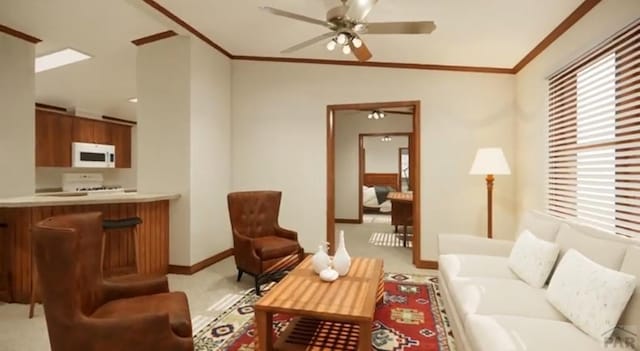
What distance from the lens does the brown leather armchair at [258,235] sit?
11.3 feet

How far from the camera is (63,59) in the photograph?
14.9 feet

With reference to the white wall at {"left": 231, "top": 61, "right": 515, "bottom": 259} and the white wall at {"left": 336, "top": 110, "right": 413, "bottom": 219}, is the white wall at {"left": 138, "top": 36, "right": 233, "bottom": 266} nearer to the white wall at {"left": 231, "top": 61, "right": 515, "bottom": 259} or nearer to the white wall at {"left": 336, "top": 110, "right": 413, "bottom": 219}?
the white wall at {"left": 231, "top": 61, "right": 515, "bottom": 259}

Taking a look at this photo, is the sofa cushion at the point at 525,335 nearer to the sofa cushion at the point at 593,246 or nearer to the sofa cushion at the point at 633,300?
the sofa cushion at the point at 633,300

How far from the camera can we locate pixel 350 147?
8.11 meters

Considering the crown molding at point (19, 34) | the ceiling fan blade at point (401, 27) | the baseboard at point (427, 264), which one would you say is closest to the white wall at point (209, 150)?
the crown molding at point (19, 34)

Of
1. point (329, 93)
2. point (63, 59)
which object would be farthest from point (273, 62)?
point (63, 59)

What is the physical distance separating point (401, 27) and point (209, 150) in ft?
9.46

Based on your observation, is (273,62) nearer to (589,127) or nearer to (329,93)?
(329,93)

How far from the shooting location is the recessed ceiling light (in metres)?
4.39

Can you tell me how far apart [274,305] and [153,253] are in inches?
97.9

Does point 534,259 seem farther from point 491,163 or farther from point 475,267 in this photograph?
point 491,163

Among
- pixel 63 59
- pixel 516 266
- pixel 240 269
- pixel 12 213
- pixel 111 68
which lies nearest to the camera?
pixel 516 266

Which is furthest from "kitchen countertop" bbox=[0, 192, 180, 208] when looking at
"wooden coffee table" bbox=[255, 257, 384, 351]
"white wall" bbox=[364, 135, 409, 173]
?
"white wall" bbox=[364, 135, 409, 173]

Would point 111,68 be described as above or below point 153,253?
above
